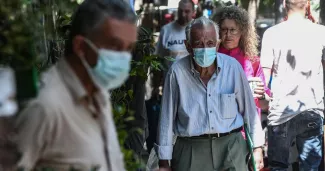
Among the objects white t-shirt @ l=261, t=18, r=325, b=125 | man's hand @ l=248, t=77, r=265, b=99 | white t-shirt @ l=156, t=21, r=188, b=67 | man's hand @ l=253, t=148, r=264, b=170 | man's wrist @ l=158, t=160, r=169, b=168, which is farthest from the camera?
white t-shirt @ l=156, t=21, r=188, b=67

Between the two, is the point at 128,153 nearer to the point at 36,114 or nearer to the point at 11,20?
the point at 36,114

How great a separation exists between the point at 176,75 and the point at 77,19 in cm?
258

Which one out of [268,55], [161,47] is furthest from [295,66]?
[161,47]

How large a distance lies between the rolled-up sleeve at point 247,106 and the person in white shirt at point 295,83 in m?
1.48

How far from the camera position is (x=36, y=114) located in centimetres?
273

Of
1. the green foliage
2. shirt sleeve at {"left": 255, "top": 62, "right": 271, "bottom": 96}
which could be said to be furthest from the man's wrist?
shirt sleeve at {"left": 255, "top": 62, "right": 271, "bottom": 96}

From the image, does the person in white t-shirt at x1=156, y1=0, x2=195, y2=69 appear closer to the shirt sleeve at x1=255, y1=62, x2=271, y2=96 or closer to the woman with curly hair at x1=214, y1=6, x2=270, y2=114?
the woman with curly hair at x1=214, y1=6, x2=270, y2=114

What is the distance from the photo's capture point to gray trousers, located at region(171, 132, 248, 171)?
5535mm

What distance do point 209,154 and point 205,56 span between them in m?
0.72

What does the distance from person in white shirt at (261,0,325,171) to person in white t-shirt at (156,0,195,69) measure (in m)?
3.17

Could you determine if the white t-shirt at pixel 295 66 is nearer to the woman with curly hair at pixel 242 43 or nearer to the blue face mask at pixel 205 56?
the woman with curly hair at pixel 242 43

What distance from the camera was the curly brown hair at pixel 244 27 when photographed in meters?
7.08

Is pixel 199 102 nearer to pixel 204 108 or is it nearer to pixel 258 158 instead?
pixel 204 108

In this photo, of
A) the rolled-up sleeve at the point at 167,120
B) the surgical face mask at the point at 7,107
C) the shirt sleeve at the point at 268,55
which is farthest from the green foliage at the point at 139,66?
the shirt sleeve at the point at 268,55
